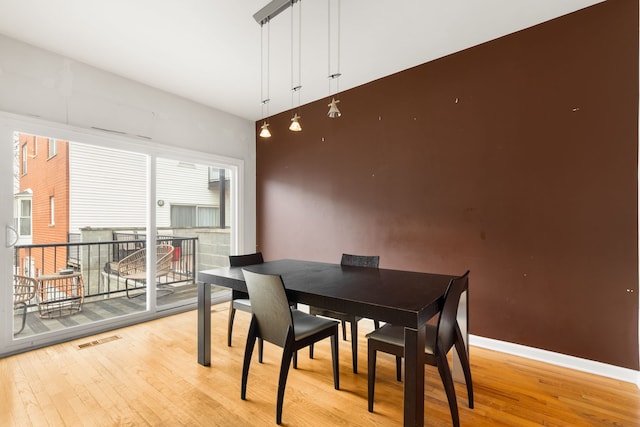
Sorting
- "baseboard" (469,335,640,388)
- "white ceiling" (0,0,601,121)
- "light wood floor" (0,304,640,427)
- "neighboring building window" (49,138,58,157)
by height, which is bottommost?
"light wood floor" (0,304,640,427)

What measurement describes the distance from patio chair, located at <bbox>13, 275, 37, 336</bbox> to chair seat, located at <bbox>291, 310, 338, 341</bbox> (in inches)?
108

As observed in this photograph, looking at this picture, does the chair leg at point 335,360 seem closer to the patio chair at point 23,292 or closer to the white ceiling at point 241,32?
the white ceiling at point 241,32

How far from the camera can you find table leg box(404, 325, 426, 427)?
1418mm

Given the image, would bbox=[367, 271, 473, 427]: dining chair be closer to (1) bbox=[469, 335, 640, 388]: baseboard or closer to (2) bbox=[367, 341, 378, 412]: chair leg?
(2) bbox=[367, 341, 378, 412]: chair leg

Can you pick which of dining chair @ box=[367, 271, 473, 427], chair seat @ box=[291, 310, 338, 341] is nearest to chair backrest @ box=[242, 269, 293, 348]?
chair seat @ box=[291, 310, 338, 341]

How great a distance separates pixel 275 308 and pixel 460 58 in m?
2.82

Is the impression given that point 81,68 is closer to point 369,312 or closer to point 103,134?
point 103,134

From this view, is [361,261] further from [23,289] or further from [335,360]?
Answer: [23,289]

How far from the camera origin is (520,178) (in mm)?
2600

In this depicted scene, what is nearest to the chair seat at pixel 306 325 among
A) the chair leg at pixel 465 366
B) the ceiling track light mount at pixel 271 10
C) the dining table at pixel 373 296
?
the dining table at pixel 373 296

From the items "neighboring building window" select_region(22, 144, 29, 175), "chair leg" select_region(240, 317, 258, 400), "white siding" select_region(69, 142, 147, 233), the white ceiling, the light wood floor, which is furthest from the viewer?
"white siding" select_region(69, 142, 147, 233)

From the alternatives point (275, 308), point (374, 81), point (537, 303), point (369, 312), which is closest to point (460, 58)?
point (374, 81)

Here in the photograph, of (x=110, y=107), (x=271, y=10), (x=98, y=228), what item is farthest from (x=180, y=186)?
(x=271, y=10)

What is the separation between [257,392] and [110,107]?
319cm
